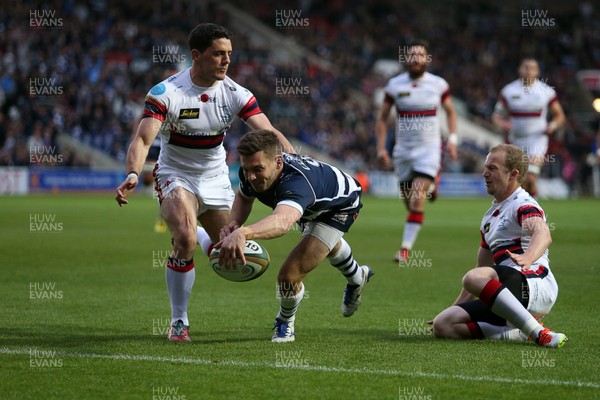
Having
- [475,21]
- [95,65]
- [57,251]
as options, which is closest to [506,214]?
[57,251]

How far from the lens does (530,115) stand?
1697cm

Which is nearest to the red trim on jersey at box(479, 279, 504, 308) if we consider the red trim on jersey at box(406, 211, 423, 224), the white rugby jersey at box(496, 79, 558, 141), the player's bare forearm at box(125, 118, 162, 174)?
the player's bare forearm at box(125, 118, 162, 174)

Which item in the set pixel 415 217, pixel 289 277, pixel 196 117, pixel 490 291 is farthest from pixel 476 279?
pixel 415 217

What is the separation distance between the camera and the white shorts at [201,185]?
837cm

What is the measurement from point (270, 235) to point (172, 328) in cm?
168

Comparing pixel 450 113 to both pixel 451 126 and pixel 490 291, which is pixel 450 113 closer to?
pixel 451 126

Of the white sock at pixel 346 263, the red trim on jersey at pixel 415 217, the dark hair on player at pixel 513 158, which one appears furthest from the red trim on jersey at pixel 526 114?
the dark hair on player at pixel 513 158

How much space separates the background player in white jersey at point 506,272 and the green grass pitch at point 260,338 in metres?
0.22

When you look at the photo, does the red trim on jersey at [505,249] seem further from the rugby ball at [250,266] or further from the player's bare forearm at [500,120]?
the player's bare forearm at [500,120]

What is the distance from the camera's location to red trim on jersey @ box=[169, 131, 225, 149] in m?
8.41

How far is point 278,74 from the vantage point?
41.4 meters

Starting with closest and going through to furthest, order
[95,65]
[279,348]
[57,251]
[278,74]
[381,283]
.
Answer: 1. [279,348]
2. [381,283]
3. [57,251]
4. [95,65]
5. [278,74]

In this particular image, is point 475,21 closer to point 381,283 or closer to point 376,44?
point 376,44

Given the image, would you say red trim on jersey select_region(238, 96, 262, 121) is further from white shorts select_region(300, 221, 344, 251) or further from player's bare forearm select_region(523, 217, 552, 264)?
player's bare forearm select_region(523, 217, 552, 264)
